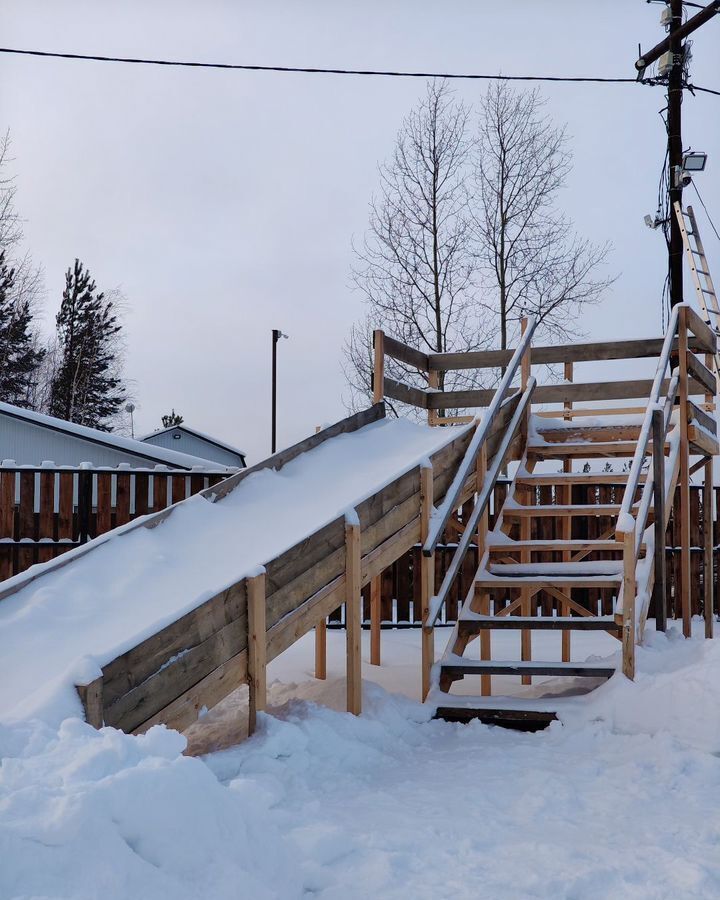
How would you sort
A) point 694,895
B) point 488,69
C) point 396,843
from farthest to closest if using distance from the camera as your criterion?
point 488,69 → point 396,843 → point 694,895

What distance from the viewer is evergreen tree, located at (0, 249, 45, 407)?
3325 cm

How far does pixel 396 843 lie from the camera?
12.6 feet

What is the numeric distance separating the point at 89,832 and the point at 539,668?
4.36 m

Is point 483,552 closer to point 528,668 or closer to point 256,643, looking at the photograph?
point 528,668

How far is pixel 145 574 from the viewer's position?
5.42m

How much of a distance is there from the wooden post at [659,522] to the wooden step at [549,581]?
0.77 m

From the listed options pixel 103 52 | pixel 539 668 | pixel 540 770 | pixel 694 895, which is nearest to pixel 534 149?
pixel 103 52

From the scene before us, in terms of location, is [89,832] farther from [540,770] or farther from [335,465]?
Answer: [335,465]

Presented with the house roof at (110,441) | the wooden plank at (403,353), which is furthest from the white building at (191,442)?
the wooden plank at (403,353)

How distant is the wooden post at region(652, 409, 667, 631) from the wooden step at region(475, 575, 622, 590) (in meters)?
0.77

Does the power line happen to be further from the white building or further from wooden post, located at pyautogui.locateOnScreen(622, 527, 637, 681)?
the white building

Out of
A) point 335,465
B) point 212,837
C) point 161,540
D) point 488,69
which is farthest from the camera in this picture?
point 488,69

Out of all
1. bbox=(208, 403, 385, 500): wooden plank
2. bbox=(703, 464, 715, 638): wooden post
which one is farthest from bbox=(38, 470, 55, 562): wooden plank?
bbox=(703, 464, 715, 638): wooden post

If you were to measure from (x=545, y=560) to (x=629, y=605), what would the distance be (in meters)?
7.49
